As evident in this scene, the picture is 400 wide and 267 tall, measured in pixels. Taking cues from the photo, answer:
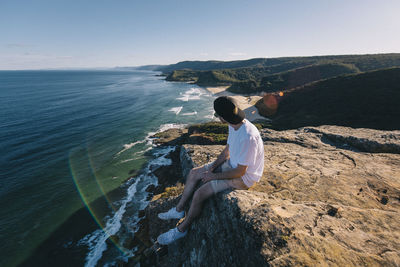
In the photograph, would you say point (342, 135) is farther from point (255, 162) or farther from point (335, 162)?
point (255, 162)

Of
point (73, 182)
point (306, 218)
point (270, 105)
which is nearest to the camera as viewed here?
point (306, 218)

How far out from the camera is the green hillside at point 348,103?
28.2 m

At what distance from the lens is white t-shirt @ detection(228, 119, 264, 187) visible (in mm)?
3248

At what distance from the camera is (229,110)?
3314 millimetres

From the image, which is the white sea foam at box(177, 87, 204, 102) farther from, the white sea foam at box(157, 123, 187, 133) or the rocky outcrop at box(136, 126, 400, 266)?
the rocky outcrop at box(136, 126, 400, 266)

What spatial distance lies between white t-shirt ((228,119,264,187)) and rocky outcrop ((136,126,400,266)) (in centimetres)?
51

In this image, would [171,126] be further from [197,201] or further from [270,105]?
[197,201]

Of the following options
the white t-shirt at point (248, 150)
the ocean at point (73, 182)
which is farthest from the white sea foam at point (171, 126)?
the white t-shirt at point (248, 150)

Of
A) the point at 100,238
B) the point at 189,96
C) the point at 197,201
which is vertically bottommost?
the point at 189,96

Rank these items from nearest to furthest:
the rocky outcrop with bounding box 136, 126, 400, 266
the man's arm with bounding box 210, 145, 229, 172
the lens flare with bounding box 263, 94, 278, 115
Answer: the rocky outcrop with bounding box 136, 126, 400, 266 → the man's arm with bounding box 210, 145, 229, 172 → the lens flare with bounding box 263, 94, 278, 115

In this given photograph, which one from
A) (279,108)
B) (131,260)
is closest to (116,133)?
(131,260)

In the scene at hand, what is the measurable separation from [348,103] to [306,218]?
43.4 metres

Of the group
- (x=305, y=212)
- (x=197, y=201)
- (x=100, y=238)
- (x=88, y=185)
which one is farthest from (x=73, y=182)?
(x=305, y=212)

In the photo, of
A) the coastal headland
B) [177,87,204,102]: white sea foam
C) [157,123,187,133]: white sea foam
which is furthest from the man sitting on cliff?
[177,87,204,102]: white sea foam
